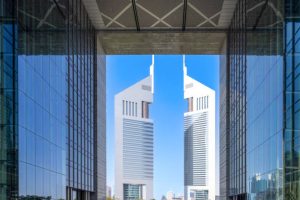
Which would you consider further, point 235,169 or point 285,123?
point 235,169

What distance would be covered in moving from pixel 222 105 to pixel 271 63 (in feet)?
74.3

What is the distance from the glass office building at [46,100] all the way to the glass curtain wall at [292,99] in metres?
10.1

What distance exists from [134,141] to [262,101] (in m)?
164

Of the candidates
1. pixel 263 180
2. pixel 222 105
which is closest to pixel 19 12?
pixel 263 180

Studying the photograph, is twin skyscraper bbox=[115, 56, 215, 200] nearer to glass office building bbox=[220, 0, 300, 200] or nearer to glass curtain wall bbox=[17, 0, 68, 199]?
glass office building bbox=[220, 0, 300, 200]

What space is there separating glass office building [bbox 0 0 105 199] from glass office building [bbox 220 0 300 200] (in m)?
10.2

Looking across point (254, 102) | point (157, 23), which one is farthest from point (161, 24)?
point (254, 102)

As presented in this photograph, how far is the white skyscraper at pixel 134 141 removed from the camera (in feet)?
576

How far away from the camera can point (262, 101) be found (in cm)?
2559

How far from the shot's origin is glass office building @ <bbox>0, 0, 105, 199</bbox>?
19.5 metres

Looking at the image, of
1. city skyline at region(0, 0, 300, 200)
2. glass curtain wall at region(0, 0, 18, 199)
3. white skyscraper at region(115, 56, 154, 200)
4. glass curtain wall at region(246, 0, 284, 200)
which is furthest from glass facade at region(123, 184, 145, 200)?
glass curtain wall at region(0, 0, 18, 199)

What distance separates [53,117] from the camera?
27.0m

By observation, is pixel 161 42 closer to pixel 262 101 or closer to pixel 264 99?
pixel 262 101

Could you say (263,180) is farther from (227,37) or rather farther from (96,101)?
(96,101)
